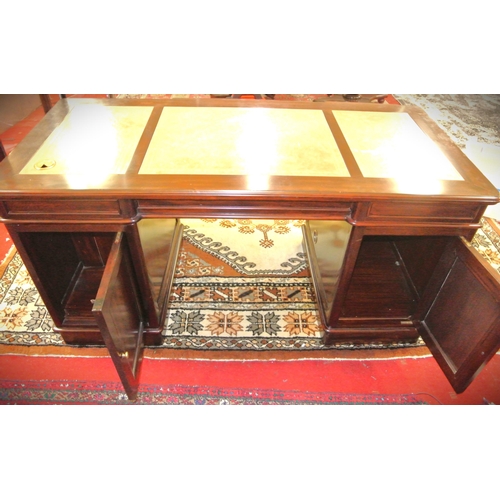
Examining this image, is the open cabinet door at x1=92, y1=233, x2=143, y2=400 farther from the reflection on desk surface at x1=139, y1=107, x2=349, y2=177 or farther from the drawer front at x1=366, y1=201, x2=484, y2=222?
the drawer front at x1=366, y1=201, x2=484, y2=222

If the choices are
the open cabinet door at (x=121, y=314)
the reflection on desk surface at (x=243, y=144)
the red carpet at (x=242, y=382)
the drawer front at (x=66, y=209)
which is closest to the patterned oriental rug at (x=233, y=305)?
the red carpet at (x=242, y=382)

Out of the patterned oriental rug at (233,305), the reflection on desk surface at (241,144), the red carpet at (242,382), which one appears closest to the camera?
the reflection on desk surface at (241,144)

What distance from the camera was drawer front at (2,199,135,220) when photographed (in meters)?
1.29

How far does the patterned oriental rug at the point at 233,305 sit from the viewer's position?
70.2 inches

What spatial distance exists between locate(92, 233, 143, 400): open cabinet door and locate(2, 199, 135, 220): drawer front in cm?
10

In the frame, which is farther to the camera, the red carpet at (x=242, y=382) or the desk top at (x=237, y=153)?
the red carpet at (x=242, y=382)

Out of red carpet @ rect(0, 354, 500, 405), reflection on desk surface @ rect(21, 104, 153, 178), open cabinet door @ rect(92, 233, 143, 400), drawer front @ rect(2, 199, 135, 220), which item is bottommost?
red carpet @ rect(0, 354, 500, 405)

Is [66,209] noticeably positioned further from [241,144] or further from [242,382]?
[242,382]

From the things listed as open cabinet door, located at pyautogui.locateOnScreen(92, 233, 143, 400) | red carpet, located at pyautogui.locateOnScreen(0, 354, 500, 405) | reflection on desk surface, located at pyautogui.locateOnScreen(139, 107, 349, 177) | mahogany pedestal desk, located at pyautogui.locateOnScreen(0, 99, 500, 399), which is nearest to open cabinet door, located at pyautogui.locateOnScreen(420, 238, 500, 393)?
mahogany pedestal desk, located at pyautogui.locateOnScreen(0, 99, 500, 399)

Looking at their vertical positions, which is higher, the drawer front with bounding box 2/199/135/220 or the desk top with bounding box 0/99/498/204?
the desk top with bounding box 0/99/498/204

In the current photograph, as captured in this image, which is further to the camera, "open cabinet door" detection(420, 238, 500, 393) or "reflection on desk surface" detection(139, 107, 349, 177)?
"reflection on desk surface" detection(139, 107, 349, 177)

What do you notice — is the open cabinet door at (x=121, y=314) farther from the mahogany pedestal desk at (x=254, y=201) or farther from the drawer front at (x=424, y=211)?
the drawer front at (x=424, y=211)

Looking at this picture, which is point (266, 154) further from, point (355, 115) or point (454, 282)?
point (454, 282)

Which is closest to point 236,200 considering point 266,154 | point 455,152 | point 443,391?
point 266,154
